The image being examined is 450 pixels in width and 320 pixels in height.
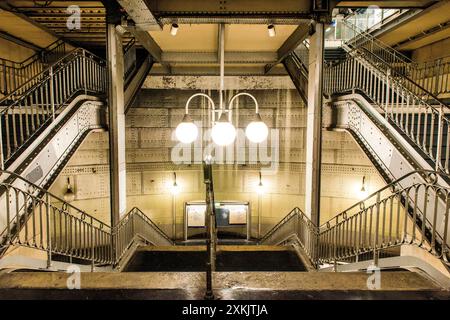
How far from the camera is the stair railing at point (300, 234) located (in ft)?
22.9

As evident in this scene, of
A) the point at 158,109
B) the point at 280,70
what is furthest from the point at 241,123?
the point at 158,109

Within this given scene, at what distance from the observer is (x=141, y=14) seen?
6.08 meters

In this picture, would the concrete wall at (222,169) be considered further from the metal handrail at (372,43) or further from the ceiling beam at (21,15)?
the ceiling beam at (21,15)

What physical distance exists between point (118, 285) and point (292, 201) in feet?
34.6

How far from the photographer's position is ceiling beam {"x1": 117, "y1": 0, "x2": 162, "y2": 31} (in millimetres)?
5509

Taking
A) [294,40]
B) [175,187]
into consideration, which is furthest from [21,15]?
[294,40]

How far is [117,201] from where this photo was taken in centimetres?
714

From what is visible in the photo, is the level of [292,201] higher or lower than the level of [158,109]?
lower

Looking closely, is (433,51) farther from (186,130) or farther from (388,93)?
(186,130)

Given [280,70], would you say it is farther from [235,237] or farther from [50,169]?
[50,169]

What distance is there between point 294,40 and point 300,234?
17.9ft

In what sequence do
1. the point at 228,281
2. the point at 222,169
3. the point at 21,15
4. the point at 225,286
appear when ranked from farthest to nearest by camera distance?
the point at 222,169
the point at 21,15
the point at 228,281
the point at 225,286

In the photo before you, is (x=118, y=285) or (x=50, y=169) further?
(x=50, y=169)

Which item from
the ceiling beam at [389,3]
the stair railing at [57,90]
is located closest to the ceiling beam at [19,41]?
the stair railing at [57,90]
